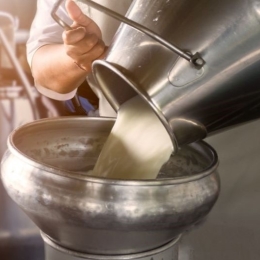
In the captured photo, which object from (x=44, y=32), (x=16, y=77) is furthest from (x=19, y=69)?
(x=44, y=32)

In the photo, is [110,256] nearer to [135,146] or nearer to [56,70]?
[135,146]

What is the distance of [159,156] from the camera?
56 cm

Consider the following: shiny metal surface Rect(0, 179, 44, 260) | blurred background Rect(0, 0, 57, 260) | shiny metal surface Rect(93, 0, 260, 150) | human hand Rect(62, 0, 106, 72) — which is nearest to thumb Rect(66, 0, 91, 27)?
human hand Rect(62, 0, 106, 72)

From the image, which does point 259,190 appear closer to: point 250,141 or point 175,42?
point 250,141

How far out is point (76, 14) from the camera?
592mm

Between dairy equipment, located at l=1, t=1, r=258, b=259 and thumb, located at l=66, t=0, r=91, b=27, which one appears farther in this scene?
thumb, located at l=66, t=0, r=91, b=27

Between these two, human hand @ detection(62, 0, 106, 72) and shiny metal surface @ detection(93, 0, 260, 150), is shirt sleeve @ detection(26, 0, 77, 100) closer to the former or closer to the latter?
human hand @ detection(62, 0, 106, 72)

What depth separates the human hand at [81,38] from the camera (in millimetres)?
590

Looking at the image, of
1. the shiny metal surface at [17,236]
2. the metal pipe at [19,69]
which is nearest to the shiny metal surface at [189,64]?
the metal pipe at [19,69]

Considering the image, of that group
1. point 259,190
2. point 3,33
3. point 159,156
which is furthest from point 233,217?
point 3,33

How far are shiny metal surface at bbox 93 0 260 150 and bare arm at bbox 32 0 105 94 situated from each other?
0.36 feet

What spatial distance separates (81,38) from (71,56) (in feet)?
0.19

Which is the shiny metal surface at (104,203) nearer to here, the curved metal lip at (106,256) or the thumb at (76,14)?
the curved metal lip at (106,256)

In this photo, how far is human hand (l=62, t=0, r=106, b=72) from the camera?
0.59 meters
